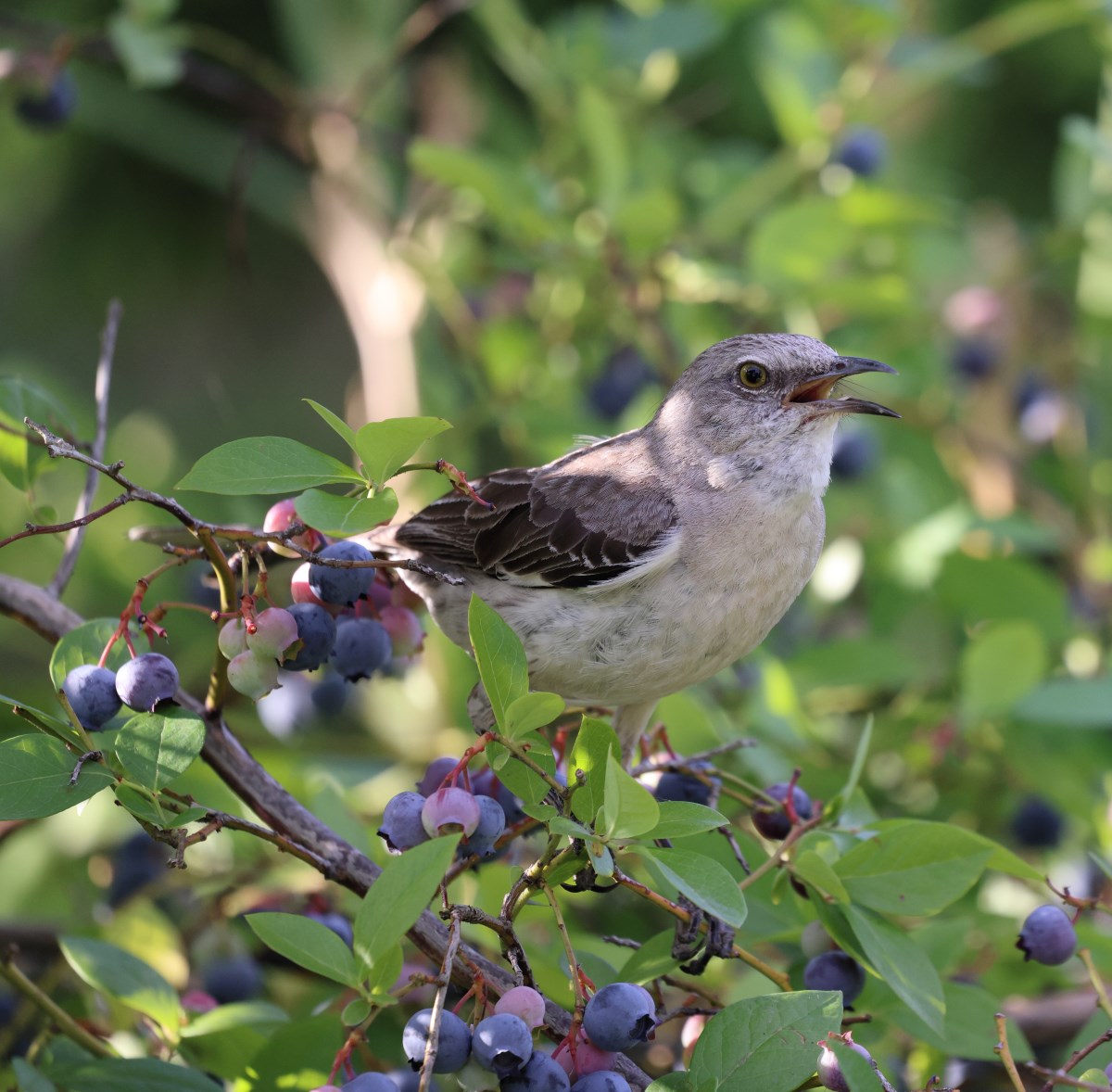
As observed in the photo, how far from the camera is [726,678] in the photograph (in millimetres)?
4188

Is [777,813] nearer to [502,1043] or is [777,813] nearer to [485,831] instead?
[485,831]

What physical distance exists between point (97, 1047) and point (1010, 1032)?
5.45 ft

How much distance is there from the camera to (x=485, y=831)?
7.30ft

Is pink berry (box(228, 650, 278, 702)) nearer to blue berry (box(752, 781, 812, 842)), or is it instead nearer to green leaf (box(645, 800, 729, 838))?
green leaf (box(645, 800, 729, 838))

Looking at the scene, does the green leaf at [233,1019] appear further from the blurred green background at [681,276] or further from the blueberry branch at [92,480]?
the blurred green background at [681,276]

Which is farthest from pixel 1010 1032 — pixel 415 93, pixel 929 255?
pixel 415 93

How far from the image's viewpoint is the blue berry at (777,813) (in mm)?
2598

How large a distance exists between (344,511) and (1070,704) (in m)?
2.12

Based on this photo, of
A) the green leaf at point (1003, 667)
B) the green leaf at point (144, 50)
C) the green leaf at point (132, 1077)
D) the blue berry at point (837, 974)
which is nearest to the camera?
the green leaf at point (132, 1077)

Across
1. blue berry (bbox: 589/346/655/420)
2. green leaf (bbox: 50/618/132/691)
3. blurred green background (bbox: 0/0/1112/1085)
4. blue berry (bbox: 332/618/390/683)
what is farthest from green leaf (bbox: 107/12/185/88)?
green leaf (bbox: 50/618/132/691)

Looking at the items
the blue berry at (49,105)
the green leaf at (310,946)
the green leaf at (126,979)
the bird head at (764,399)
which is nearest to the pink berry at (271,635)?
the green leaf at (310,946)

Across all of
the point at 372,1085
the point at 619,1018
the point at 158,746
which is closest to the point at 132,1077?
the point at 372,1085

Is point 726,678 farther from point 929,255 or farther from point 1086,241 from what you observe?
point 1086,241

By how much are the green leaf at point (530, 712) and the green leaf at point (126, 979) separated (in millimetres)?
885
